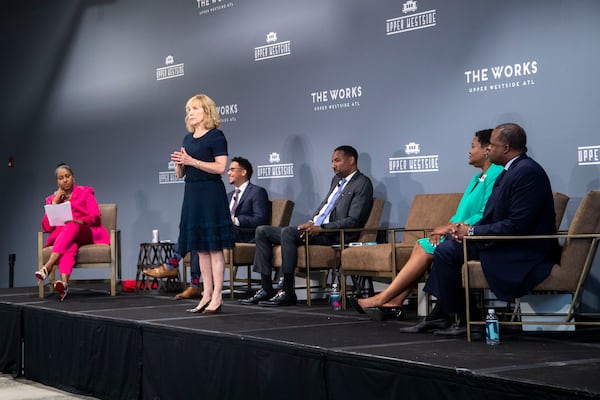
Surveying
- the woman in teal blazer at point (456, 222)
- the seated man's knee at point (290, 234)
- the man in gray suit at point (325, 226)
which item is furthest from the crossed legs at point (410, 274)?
the seated man's knee at point (290, 234)

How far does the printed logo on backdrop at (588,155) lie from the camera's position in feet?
15.7

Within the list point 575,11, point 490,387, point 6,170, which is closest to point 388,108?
point 575,11

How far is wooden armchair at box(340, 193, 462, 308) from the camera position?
4922 millimetres

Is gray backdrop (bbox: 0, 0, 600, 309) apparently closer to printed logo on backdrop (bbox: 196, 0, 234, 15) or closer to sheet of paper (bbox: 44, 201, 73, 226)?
printed logo on backdrop (bbox: 196, 0, 234, 15)

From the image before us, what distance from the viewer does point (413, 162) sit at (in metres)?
5.85

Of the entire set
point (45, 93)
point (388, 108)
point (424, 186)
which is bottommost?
point (424, 186)

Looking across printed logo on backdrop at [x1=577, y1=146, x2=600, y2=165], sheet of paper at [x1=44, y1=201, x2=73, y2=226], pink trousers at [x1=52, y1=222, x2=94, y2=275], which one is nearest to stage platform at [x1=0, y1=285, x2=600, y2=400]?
pink trousers at [x1=52, y1=222, x2=94, y2=275]

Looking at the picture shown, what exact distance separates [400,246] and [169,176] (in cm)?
364

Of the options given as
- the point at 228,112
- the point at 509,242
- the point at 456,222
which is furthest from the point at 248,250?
the point at 509,242

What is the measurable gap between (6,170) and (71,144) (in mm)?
1381

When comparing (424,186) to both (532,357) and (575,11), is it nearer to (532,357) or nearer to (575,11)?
(575,11)

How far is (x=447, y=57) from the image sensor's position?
564cm

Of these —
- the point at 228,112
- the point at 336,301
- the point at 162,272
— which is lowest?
the point at 336,301

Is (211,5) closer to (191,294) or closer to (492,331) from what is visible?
(191,294)
